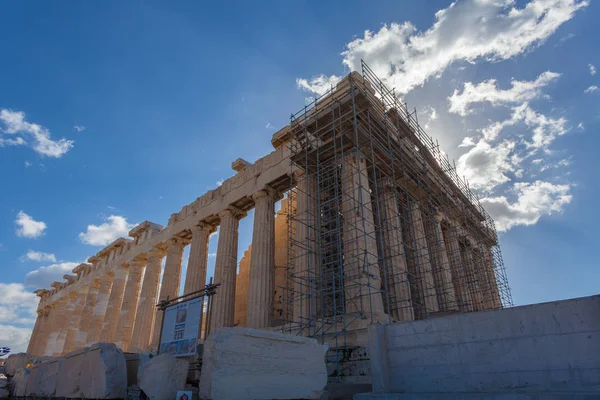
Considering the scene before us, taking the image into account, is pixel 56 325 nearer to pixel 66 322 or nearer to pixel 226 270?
pixel 66 322

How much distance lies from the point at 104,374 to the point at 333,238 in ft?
40.0

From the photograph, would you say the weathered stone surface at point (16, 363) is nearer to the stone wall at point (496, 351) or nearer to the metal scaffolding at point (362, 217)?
the metal scaffolding at point (362, 217)

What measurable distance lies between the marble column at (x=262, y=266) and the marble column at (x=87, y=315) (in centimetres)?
2386

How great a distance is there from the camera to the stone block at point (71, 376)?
36.3 feet

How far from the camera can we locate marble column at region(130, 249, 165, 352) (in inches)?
1059

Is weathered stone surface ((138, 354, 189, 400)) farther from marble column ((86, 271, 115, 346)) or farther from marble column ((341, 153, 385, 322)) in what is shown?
marble column ((86, 271, 115, 346))

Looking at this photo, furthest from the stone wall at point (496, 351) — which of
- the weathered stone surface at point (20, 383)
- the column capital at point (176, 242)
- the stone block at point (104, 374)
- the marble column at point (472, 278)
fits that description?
the column capital at point (176, 242)

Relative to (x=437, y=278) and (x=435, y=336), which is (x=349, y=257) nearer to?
(x=435, y=336)

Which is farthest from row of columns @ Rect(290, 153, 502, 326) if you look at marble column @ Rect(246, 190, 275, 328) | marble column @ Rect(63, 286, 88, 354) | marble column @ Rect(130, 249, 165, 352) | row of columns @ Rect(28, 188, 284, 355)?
marble column @ Rect(63, 286, 88, 354)

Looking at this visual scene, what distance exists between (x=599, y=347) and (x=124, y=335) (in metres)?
29.5

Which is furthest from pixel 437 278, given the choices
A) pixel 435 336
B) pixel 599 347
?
pixel 599 347

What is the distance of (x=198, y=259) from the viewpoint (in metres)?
25.9

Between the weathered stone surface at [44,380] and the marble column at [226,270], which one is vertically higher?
the marble column at [226,270]

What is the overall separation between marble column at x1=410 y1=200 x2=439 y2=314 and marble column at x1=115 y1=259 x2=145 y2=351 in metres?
21.5
